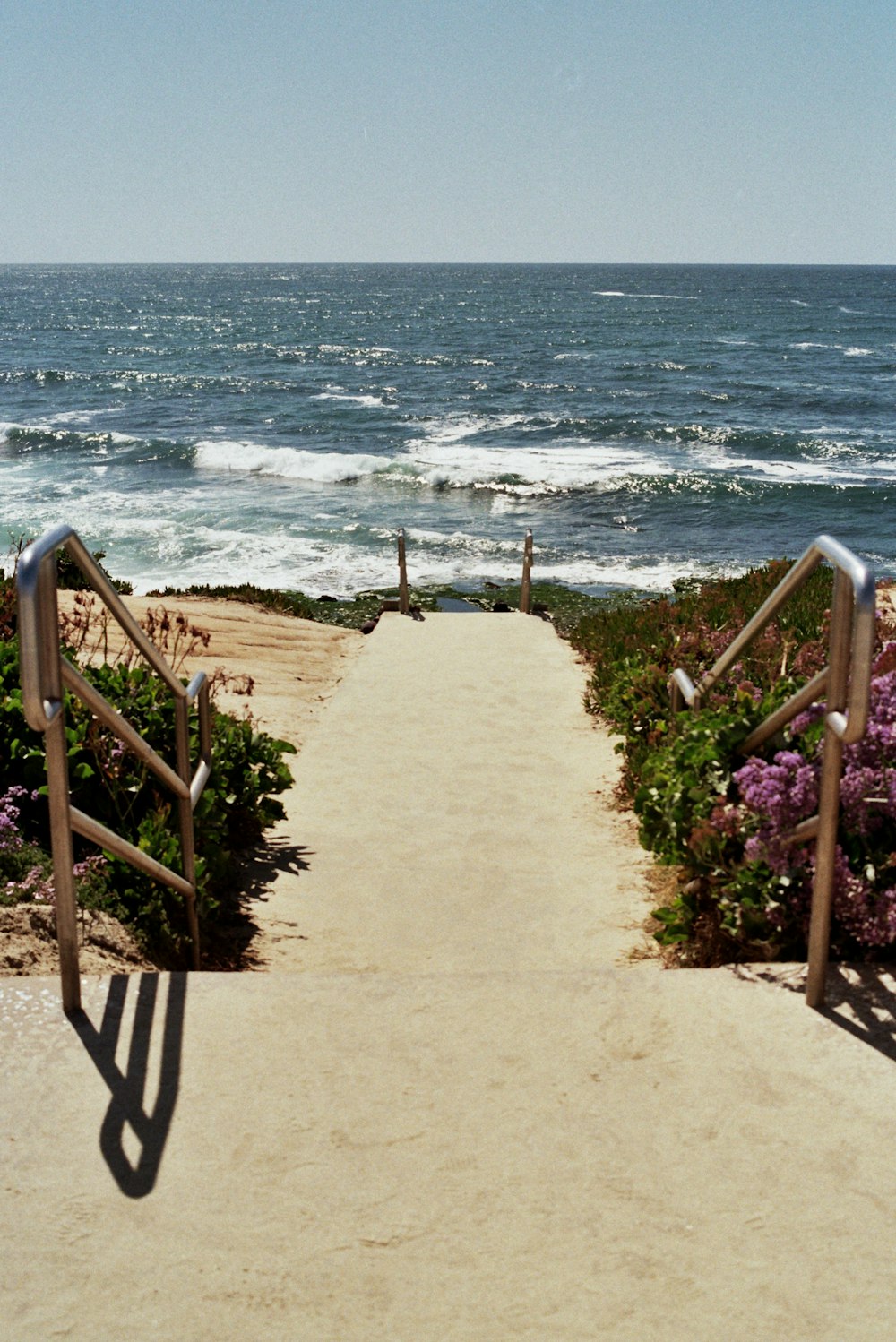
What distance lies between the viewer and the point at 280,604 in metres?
16.3

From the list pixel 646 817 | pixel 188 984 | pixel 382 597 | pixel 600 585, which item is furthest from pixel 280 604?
pixel 188 984

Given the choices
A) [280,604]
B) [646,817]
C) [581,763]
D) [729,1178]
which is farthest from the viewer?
[280,604]

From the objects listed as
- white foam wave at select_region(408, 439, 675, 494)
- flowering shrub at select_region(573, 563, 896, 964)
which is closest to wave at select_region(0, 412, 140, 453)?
white foam wave at select_region(408, 439, 675, 494)

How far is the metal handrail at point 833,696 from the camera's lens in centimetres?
303

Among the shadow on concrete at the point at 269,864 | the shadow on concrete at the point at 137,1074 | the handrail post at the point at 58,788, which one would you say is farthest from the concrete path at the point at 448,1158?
the shadow on concrete at the point at 269,864

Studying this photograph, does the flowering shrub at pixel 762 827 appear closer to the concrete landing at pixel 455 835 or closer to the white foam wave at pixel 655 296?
the concrete landing at pixel 455 835

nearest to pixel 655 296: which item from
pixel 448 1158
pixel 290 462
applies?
pixel 290 462

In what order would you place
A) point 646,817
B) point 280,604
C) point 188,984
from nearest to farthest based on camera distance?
point 188,984 < point 646,817 < point 280,604

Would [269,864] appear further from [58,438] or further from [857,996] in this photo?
[58,438]

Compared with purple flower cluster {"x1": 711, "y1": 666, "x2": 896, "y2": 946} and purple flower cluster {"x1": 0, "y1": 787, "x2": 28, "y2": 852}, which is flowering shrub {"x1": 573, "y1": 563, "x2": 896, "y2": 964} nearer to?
purple flower cluster {"x1": 711, "y1": 666, "x2": 896, "y2": 946}

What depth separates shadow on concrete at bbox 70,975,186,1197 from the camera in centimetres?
273

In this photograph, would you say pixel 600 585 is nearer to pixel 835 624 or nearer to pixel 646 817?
pixel 646 817

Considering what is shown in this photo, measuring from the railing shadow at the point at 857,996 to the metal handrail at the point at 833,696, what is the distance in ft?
0.24

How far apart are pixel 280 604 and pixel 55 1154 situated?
1379 centimetres
